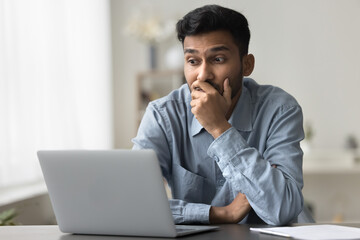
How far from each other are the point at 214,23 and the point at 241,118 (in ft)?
1.01

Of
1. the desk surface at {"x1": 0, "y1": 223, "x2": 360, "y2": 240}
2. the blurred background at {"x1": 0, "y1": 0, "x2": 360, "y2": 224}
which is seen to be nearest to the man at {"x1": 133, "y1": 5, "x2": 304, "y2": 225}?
the desk surface at {"x1": 0, "y1": 223, "x2": 360, "y2": 240}

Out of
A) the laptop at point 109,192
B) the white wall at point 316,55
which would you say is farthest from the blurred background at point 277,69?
the laptop at point 109,192

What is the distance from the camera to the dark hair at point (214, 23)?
1.67 metres

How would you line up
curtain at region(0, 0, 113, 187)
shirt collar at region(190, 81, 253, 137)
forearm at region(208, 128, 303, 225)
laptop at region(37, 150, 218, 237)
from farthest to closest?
curtain at region(0, 0, 113, 187), shirt collar at region(190, 81, 253, 137), forearm at region(208, 128, 303, 225), laptop at region(37, 150, 218, 237)

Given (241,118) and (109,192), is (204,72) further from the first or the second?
(109,192)

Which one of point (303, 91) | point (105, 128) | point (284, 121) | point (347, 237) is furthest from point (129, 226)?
point (303, 91)

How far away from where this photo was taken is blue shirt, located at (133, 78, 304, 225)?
152 centimetres

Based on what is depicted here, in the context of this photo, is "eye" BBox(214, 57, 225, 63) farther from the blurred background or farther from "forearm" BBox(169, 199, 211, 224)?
the blurred background

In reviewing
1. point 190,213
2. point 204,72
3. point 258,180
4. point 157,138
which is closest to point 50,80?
point 157,138

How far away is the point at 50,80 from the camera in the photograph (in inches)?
141

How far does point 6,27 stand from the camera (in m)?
2.99

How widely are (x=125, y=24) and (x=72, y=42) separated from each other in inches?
52.9

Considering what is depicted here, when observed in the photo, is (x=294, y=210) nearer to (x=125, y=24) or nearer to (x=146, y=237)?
(x=146, y=237)

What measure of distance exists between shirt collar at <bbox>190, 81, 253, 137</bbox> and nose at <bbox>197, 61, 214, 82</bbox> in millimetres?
158
